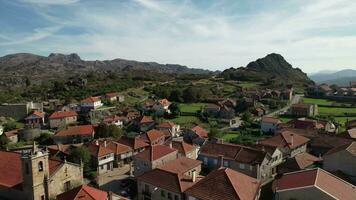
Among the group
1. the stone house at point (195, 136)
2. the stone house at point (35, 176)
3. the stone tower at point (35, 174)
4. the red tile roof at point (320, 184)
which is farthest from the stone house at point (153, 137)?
the red tile roof at point (320, 184)

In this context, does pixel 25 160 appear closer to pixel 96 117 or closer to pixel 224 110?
pixel 96 117

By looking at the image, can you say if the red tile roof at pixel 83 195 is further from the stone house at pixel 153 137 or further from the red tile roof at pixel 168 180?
the stone house at pixel 153 137

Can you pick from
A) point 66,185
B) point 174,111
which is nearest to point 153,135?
point 66,185

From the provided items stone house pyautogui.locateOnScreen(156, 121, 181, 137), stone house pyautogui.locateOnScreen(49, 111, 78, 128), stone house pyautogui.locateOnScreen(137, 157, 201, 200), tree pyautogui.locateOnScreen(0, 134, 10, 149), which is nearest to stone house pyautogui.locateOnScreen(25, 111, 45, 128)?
stone house pyautogui.locateOnScreen(49, 111, 78, 128)

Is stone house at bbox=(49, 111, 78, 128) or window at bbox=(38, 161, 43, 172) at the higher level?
window at bbox=(38, 161, 43, 172)

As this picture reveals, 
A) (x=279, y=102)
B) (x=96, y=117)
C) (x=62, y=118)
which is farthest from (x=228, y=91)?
(x=62, y=118)

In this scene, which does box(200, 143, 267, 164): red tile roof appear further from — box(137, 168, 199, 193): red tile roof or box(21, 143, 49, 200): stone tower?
box(21, 143, 49, 200): stone tower

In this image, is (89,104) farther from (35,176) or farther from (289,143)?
(35,176)
